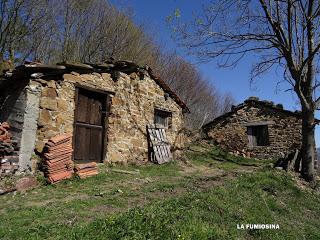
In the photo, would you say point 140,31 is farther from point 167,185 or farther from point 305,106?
point 167,185

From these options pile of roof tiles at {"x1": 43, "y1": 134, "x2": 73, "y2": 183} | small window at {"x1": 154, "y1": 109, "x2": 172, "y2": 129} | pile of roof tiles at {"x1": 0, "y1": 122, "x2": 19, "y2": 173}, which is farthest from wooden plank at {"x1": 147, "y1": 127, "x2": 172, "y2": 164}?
pile of roof tiles at {"x1": 0, "y1": 122, "x2": 19, "y2": 173}

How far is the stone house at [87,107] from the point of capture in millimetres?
6910

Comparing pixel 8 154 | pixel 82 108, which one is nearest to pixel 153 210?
pixel 8 154

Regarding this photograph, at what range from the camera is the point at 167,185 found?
Result: 6.59 m

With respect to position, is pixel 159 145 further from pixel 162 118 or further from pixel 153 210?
pixel 153 210

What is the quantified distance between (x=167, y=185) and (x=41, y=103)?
3.76 m

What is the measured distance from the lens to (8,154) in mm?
6383

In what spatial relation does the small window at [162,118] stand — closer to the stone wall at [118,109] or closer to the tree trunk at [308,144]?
the stone wall at [118,109]

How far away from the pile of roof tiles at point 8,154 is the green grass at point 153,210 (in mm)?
856

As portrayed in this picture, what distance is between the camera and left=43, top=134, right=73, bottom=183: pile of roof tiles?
21.8 ft

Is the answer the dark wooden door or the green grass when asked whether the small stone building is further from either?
the dark wooden door

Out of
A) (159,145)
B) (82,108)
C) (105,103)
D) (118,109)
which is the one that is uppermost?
(105,103)

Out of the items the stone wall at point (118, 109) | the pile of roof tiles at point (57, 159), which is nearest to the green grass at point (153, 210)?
the pile of roof tiles at point (57, 159)

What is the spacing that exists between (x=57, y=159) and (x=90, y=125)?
6.54 feet
